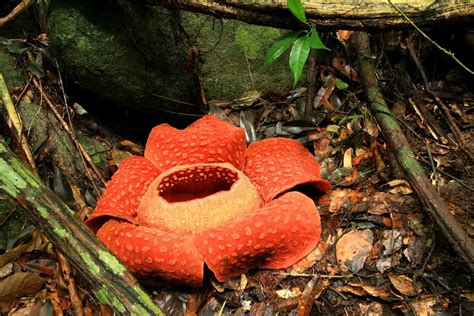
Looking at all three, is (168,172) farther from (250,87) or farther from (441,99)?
(441,99)

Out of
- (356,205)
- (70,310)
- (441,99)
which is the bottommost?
(70,310)

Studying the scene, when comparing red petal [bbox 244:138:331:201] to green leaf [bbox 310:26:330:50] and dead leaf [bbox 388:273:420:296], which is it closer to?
dead leaf [bbox 388:273:420:296]

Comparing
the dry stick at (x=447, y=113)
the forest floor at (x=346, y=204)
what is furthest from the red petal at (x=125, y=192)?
the dry stick at (x=447, y=113)

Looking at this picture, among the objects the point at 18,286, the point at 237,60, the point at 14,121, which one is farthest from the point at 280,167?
the point at 14,121

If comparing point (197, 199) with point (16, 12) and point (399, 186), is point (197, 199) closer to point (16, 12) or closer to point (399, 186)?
point (399, 186)

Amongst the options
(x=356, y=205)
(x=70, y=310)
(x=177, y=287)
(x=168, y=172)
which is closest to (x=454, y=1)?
(x=356, y=205)

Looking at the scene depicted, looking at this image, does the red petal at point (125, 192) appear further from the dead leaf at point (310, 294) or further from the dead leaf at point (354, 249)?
the dead leaf at point (354, 249)

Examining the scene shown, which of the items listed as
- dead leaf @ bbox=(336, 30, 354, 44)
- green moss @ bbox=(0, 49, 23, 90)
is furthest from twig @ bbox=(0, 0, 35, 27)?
dead leaf @ bbox=(336, 30, 354, 44)
